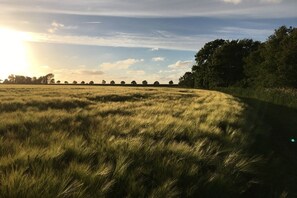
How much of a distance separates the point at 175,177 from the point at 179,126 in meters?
4.51

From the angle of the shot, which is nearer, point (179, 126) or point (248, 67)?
point (179, 126)

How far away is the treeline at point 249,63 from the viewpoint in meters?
59.4

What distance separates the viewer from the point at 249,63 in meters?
82.4

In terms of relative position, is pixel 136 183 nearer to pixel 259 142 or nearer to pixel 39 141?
pixel 39 141

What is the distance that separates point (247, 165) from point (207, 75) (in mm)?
95571

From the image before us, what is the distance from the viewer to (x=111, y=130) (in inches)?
353

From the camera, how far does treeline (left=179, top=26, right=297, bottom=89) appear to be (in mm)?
59375

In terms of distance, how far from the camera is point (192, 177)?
239 inches

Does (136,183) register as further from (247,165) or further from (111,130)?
(111,130)

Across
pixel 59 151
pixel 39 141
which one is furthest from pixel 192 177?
pixel 39 141

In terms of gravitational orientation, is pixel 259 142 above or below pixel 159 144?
below

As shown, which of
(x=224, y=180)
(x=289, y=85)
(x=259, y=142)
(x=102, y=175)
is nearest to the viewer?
(x=102, y=175)

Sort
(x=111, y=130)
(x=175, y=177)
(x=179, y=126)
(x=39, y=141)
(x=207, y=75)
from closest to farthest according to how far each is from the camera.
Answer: (x=175, y=177) < (x=39, y=141) < (x=111, y=130) < (x=179, y=126) < (x=207, y=75)

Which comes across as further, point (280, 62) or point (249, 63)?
point (249, 63)
